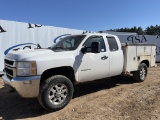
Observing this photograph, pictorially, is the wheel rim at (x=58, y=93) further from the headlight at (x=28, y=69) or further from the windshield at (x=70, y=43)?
the windshield at (x=70, y=43)

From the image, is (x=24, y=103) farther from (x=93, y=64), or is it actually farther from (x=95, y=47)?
(x=95, y=47)

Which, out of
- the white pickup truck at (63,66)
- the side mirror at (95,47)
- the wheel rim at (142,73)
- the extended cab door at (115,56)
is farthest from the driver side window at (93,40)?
the wheel rim at (142,73)

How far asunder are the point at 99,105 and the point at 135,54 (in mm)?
3226

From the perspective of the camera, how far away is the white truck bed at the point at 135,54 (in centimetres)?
753

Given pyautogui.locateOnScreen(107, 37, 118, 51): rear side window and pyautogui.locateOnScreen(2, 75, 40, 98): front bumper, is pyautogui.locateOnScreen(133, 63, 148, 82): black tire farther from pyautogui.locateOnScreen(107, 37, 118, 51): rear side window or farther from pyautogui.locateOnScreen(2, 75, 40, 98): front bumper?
pyautogui.locateOnScreen(2, 75, 40, 98): front bumper

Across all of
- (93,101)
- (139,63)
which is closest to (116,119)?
(93,101)

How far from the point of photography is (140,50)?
837 cm

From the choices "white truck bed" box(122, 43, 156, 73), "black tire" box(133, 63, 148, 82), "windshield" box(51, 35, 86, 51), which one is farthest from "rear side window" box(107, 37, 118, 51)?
"black tire" box(133, 63, 148, 82)

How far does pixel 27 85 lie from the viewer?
4836 mm

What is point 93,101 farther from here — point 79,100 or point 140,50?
point 140,50

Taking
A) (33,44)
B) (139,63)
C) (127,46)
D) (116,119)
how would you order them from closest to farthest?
1. (116,119)
2. (127,46)
3. (139,63)
4. (33,44)

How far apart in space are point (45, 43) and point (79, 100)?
7055 millimetres

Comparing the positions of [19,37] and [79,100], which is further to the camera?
[19,37]

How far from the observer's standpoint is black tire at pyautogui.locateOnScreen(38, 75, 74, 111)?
5031mm
